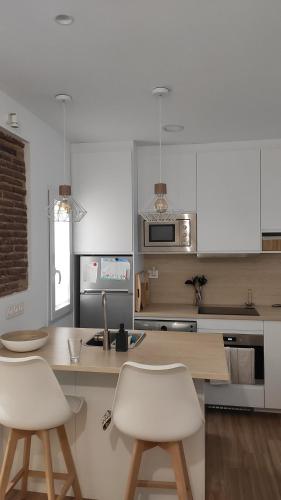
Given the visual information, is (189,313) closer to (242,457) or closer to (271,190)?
(242,457)

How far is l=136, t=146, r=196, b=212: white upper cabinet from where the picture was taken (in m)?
4.04

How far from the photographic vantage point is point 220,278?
14.3 feet

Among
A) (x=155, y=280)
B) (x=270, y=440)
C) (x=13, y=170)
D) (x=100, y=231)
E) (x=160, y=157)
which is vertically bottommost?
(x=270, y=440)

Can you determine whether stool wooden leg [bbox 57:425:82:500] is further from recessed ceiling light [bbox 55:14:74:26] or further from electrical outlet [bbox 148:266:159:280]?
electrical outlet [bbox 148:266:159:280]

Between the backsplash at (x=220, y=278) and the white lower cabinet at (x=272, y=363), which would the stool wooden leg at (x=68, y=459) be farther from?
the backsplash at (x=220, y=278)

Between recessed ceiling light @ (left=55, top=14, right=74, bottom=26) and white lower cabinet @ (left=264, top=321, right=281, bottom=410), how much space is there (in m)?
2.88

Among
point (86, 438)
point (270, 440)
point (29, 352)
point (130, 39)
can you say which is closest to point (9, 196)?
point (29, 352)

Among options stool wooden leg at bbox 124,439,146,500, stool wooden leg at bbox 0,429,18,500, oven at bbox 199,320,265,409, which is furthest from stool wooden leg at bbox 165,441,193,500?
oven at bbox 199,320,265,409

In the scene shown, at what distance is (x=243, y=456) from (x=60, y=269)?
2.16 m

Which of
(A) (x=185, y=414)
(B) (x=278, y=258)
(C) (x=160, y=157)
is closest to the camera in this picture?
(A) (x=185, y=414)

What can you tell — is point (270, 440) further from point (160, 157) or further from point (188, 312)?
point (160, 157)

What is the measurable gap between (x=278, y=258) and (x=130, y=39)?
9.50 ft

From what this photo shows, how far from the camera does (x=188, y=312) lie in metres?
3.84

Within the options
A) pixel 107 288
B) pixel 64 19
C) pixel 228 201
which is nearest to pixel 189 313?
pixel 107 288
